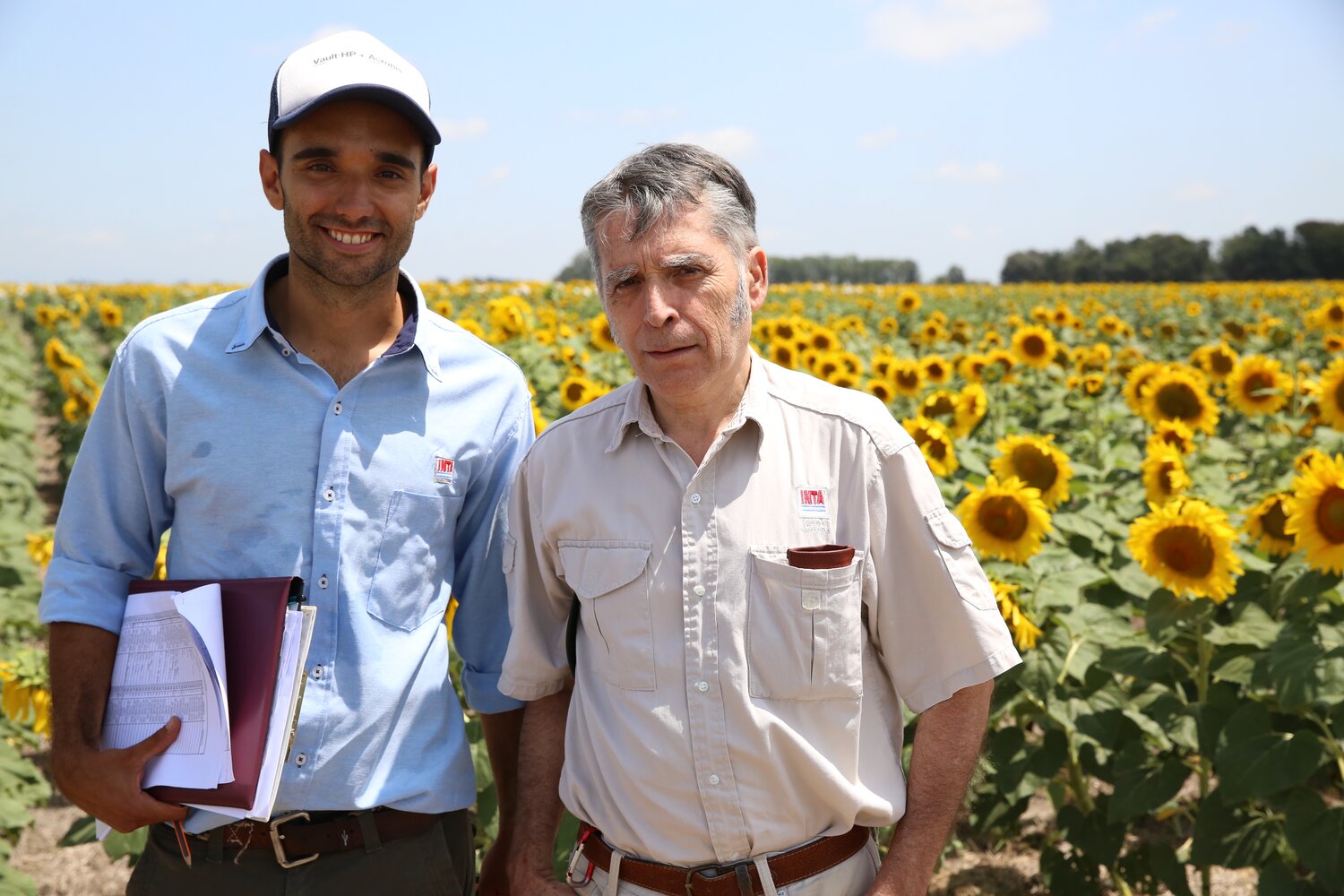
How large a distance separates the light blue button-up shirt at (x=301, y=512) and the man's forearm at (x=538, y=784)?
156mm

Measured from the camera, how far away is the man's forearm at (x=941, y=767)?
205 cm

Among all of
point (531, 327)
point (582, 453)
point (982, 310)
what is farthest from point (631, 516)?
point (982, 310)

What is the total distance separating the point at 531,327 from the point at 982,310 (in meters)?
17.5

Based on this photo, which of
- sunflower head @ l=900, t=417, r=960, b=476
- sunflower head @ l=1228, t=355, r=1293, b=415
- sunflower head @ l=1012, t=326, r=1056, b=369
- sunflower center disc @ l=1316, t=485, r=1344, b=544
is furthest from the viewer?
sunflower head @ l=1012, t=326, r=1056, b=369

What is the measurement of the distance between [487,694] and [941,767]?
995 millimetres

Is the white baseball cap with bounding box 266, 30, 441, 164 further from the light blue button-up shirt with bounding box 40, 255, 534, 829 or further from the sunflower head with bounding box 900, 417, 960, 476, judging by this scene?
the sunflower head with bounding box 900, 417, 960, 476

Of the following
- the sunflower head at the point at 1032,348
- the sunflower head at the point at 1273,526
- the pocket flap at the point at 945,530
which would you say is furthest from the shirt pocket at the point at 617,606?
the sunflower head at the point at 1032,348

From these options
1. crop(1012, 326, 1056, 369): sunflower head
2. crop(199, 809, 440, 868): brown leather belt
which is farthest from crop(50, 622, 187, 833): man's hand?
crop(1012, 326, 1056, 369): sunflower head

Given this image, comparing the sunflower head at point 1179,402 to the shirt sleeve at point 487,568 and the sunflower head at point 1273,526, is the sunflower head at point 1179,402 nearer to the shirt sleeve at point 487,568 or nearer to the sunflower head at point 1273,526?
the sunflower head at point 1273,526

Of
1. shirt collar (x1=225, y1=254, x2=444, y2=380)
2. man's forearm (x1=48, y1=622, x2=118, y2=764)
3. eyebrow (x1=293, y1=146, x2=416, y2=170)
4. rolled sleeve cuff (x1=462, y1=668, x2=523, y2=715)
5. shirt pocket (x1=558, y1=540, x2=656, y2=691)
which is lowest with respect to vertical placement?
rolled sleeve cuff (x1=462, y1=668, x2=523, y2=715)

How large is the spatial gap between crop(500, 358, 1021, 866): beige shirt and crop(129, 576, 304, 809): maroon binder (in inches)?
20.6

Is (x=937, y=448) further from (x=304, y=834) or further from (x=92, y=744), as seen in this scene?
(x=92, y=744)

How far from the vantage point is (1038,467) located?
4.50 metres

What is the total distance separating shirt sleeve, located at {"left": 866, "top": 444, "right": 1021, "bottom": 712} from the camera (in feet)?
6.61
